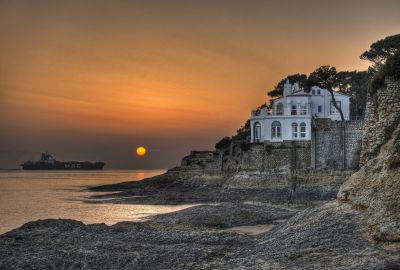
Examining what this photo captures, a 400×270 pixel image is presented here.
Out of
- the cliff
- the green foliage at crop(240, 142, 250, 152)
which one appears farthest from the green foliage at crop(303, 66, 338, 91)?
the cliff

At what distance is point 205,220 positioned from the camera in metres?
28.4

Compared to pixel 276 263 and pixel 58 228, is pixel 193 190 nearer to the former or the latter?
pixel 58 228

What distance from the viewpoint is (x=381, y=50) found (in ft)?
249

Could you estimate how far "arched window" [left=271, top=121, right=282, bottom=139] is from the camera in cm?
7912

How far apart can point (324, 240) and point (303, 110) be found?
236 ft

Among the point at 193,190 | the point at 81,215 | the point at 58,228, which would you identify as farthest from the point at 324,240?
the point at 193,190

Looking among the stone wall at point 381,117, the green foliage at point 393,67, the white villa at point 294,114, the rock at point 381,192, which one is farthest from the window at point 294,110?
the rock at point 381,192

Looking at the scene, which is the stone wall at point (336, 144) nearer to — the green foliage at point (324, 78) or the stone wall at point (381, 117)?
the green foliage at point (324, 78)

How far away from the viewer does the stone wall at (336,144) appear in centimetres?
6078

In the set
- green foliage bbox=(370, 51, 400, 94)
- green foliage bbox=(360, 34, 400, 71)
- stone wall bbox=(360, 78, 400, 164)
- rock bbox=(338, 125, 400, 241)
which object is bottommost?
rock bbox=(338, 125, 400, 241)

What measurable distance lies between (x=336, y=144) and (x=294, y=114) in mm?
21546

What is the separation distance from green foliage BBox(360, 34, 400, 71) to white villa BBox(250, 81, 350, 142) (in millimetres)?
7559

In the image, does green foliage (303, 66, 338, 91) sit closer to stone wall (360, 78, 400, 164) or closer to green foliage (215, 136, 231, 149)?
green foliage (215, 136, 231, 149)

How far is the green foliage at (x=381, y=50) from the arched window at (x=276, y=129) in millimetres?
15976
